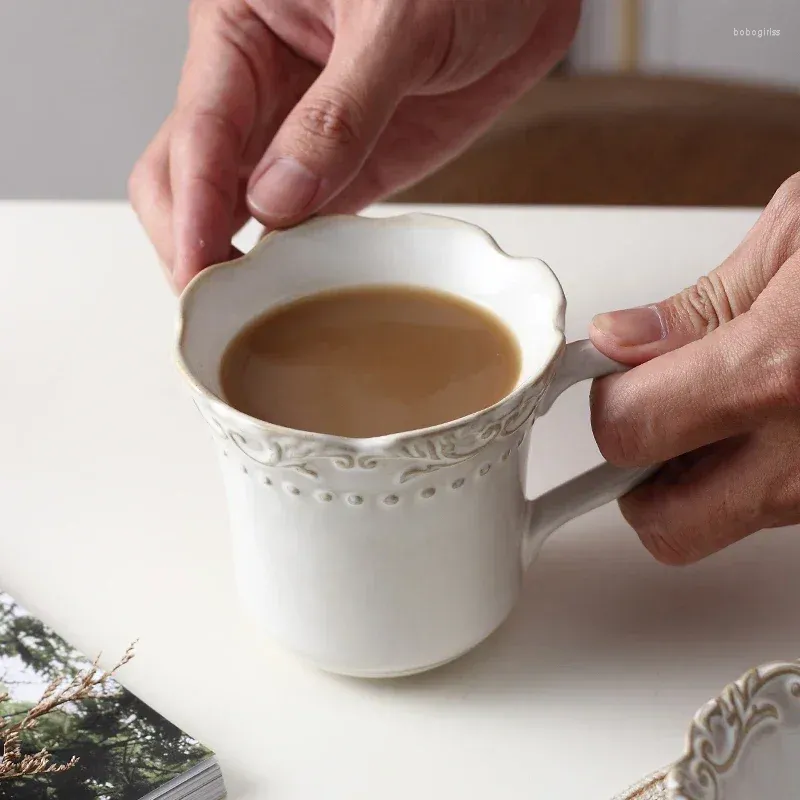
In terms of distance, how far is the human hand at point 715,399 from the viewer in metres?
0.57

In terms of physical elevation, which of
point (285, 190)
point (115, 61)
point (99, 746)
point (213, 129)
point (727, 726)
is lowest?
point (727, 726)

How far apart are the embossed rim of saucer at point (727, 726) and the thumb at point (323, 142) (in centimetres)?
42

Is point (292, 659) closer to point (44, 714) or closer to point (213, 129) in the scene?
point (44, 714)

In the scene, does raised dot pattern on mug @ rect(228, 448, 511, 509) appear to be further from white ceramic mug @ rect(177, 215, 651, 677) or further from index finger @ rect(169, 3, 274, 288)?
index finger @ rect(169, 3, 274, 288)

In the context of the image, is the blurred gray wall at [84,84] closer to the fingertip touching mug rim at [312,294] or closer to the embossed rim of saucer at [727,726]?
the fingertip touching mug rim at [312,294]

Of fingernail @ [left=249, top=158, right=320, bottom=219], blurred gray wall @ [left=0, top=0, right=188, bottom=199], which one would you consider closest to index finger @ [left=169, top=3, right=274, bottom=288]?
fingernail @ [left=249, top=158, right=320, bottom=219]

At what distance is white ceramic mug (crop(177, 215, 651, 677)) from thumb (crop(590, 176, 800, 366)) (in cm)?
3

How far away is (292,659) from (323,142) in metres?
0.35

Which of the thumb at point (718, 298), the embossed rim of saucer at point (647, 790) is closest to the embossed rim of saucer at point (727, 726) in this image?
the embossed rim of saucer at point (647, 790)

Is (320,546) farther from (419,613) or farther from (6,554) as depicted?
(6,554)

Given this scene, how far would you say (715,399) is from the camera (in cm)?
58

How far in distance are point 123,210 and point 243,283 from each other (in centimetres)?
48

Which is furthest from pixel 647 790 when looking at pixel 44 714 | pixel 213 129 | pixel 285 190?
pixel 213 129

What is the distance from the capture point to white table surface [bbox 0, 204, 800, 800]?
0.59 m
